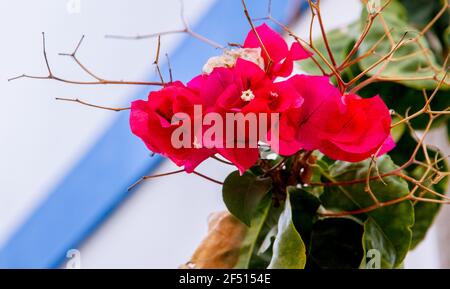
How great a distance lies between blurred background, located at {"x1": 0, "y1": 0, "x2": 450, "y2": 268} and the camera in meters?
0.92

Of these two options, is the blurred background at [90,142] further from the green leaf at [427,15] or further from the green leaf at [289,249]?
the green leaf at [289,249]

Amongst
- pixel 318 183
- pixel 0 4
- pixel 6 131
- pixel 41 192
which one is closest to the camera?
pixel 318 183

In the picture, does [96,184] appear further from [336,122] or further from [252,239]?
[336,122]

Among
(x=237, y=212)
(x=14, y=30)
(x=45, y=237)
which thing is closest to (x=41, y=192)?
(x=45, y=237)

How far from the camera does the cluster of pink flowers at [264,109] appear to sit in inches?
16.2

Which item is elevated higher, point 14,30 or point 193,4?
point 193,4

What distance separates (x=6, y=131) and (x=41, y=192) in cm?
26

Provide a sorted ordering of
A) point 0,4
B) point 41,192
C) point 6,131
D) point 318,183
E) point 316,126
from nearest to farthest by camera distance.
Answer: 1. point 316,126
2. point 318,183
3. point 0,4
4. point 6,131
5. point 41,192

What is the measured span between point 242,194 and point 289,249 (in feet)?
0.20

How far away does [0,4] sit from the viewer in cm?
83

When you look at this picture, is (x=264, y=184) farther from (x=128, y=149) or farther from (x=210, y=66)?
(x=128, y=149)

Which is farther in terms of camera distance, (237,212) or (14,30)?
(14,30)

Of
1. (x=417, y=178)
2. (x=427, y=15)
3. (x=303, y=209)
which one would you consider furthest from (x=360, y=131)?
(x=427, y=15)
